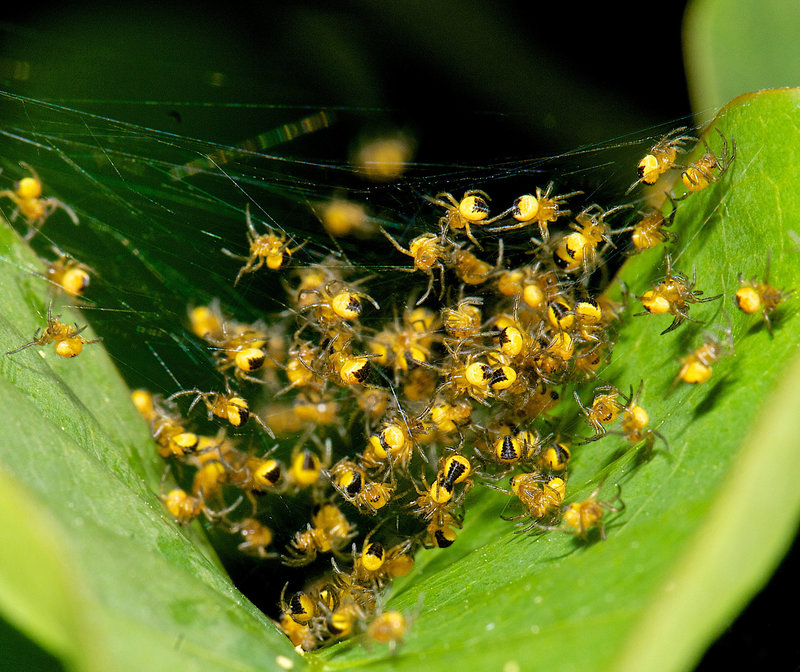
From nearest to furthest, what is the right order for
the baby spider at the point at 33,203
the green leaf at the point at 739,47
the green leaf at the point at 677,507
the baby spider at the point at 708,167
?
1. the green leaf at the point at 677,507
2. the baby spider at the point at 708,167
3. the baby spider at the point at 33,203
4. the green leaf at the point at 739,47

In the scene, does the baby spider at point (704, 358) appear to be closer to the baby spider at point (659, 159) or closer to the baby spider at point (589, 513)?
the baby spider at point (589, 513)

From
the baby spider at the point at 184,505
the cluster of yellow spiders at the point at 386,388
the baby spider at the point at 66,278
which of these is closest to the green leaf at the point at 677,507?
the cluster of yellow spiders at the point at 386,388

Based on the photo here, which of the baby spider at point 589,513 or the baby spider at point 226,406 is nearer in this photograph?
the baby spider at point 589,513

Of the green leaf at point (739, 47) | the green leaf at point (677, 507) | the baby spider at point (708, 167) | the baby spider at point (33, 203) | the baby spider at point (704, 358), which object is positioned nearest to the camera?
the green leaf at point (677, 507)

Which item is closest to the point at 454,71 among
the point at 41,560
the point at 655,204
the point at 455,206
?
the point at 455,206

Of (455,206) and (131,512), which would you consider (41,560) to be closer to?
(131,512)
